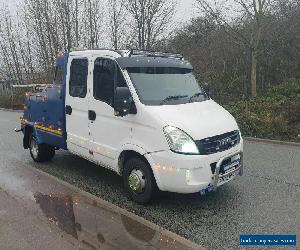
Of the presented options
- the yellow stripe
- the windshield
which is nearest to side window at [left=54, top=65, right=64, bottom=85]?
the yellow stripe

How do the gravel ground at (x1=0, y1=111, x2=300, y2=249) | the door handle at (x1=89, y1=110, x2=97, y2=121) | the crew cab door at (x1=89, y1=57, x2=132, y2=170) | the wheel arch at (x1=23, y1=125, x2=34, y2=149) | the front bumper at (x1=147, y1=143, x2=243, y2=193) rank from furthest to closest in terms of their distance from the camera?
the wheel arch at (x1=23, y1=125, x2=34, y2=149)
the door handle at (x1=89, y1=110, x2=97, y2=121)
the crew cab door at (x1=89, y1=57, x2=132, y2=170)
the front bumper at (x1=147, y1=143, x2=243, y2=193)
the gravel ground at (x1=0, y1=111, x2=300, y2=249)

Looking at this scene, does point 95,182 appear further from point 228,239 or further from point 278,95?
point 278,95

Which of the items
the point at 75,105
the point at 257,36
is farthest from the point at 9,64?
the point at 75,105

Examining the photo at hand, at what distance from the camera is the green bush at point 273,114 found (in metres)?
10.2

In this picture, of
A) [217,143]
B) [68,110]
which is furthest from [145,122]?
[68,110]

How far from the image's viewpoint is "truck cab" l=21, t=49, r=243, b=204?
4.62 m

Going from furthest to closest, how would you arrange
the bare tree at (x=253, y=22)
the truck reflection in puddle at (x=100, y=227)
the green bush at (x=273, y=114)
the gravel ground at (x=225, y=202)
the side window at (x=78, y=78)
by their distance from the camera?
the bare tree at (x=253, y=22) → the green bush at (x=273, y=114) → the side window at (x=78, y=78) → the gravel ground at (x=225, y=202) → the truck reflection in puddle at (x=100, y=227)

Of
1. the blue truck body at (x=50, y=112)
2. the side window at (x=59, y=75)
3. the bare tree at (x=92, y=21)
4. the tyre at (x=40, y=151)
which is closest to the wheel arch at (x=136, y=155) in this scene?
Result: the blue truck body at (x=50, y=112)

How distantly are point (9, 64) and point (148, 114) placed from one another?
28018mm

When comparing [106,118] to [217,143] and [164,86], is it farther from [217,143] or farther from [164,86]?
[217,143]

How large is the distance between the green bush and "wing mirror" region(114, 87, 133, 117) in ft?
20.9

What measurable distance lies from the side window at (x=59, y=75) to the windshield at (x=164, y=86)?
1.89 metres

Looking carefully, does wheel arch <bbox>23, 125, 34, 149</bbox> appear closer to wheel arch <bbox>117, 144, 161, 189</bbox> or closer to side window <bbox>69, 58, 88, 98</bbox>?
side window <bbox>69, 58, 88, 98</bbox>

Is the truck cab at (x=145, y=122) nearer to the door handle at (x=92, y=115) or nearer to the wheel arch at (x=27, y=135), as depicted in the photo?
the door handle at (x=92, y=115)
